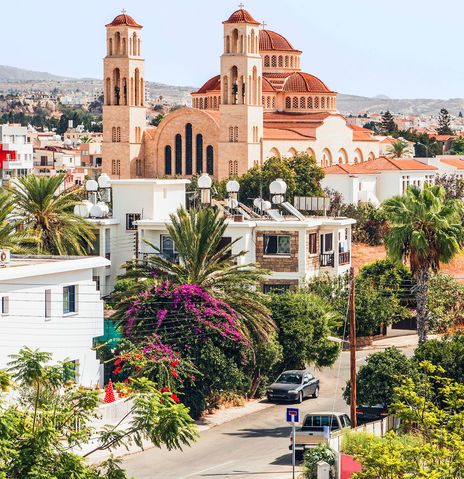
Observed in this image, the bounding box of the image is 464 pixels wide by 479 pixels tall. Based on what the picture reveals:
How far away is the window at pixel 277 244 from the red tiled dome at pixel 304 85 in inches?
3075

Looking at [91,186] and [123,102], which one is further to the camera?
[123,102]

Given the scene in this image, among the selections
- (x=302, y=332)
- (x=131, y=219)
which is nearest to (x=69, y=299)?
(x=302, y=332)

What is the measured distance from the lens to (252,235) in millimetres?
50969

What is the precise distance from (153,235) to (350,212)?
101 ft

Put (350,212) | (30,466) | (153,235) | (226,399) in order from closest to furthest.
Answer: (30,466) < (226,399) < (153,235) < (350,212)

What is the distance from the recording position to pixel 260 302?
139 feet

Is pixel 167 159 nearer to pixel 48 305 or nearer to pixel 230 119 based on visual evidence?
pixel 230 119

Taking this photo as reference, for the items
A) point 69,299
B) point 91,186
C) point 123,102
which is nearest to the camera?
point 69,299

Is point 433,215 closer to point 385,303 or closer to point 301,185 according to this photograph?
point 385,303

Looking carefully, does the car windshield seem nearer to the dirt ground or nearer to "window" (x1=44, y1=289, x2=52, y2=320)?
"window" (x1=44, y1=289, x2=52, y2=320)

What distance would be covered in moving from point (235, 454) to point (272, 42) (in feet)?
330

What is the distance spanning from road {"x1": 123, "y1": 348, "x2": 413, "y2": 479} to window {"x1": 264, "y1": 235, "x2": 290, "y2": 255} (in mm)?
10528

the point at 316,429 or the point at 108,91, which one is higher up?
the point at 108,91

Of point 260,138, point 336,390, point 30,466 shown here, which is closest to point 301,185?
point 260,138
